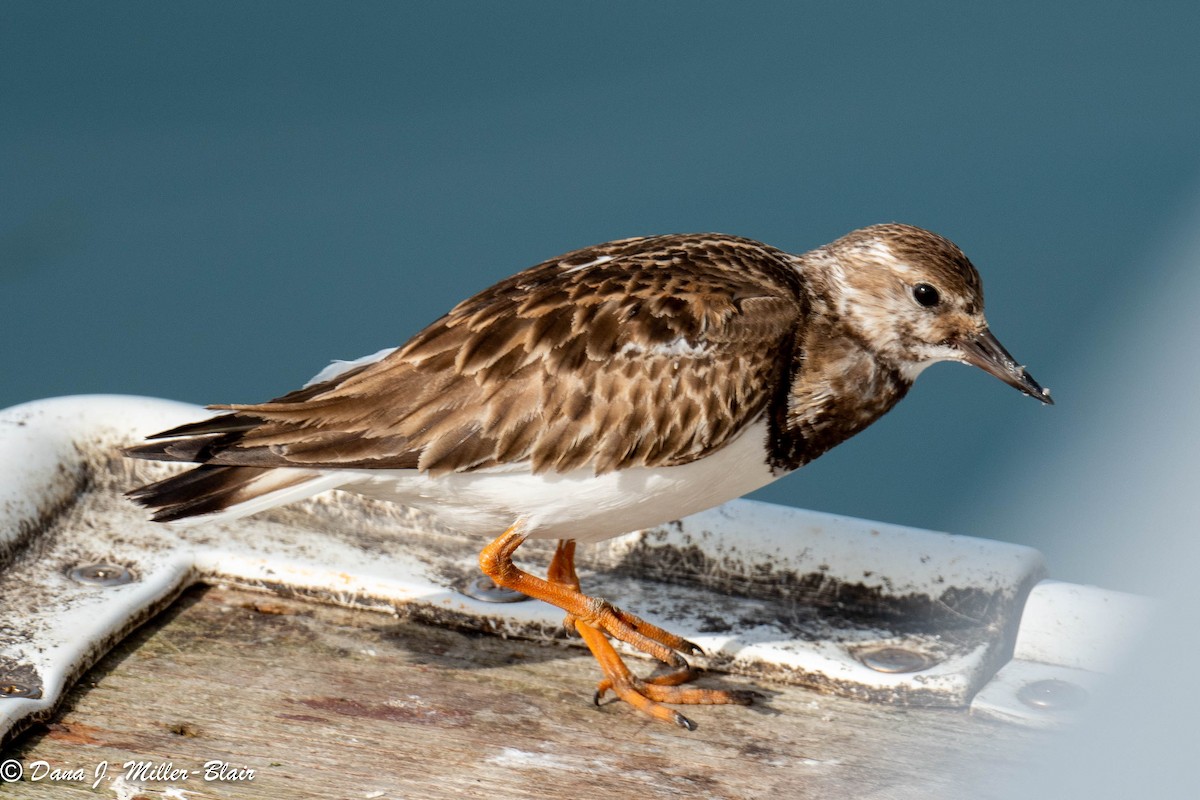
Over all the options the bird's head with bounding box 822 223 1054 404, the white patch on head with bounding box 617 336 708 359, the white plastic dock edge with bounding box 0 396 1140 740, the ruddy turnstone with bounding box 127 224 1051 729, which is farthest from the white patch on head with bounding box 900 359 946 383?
the white patch on head with bounding box 617 336 708 359

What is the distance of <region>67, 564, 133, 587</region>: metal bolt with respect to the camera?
3479mm

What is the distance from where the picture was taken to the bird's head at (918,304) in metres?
3.54

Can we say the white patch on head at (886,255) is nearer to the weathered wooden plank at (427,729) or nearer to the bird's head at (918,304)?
the bird's head at (918,304)

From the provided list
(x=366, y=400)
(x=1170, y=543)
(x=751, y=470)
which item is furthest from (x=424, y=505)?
(x=1170, y=543)

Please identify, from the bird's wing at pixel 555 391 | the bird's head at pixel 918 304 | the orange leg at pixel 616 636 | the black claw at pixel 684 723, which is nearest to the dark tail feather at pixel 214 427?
the bird's wing at pixel 555 391

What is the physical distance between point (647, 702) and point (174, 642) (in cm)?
105

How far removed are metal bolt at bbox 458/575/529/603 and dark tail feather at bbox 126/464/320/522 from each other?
0.54m

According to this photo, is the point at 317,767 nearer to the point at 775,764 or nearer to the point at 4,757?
the point at 4,757

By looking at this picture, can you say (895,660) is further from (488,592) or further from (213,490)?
(213,490)

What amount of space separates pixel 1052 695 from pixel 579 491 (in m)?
1.12

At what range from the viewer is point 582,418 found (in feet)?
10.7

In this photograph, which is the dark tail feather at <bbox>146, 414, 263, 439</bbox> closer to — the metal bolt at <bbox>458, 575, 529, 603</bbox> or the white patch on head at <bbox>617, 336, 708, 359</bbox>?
the metal bolt at <bbox>458, 575, 529, 603</bbox>

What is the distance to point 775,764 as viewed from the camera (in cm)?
306

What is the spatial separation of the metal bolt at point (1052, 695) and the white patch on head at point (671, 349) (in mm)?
1026
